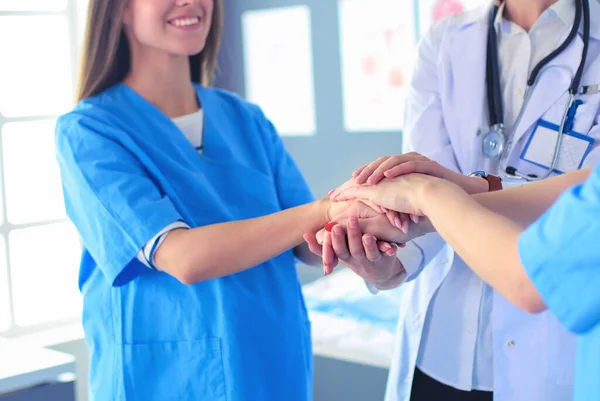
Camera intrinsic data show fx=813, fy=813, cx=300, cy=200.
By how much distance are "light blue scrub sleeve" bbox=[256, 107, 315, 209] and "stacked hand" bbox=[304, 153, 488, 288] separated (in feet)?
0.64

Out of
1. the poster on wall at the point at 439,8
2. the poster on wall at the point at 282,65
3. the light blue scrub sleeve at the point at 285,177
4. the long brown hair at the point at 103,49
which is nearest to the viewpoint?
the long brown hair at the point at 103,49

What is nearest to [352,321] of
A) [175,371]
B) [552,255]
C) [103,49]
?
[175,371]

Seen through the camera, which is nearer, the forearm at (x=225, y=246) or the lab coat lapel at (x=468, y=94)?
the forearm at (x=225, y=246)

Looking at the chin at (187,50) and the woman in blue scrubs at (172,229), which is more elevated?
the chin at (187,50)

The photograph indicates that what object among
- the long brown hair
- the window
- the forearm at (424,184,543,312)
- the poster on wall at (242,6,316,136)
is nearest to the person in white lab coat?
the forearm at (424,184,543,312)

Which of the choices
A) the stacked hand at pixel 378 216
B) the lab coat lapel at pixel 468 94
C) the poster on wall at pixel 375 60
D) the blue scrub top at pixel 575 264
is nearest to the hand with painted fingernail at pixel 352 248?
the stacked hand at pixel 378 216

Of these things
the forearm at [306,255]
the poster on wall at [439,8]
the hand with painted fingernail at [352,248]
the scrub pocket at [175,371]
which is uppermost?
the poster on wall at [439,8]

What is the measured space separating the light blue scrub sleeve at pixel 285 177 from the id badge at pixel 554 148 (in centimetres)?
51

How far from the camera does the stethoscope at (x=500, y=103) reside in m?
1.62

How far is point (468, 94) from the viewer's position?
1.71 metres

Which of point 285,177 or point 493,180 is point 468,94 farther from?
point 285,177

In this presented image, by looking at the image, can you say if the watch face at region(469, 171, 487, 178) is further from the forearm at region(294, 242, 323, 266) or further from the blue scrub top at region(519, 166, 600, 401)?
the blue scrub top at region(519, 166, 600, 401)

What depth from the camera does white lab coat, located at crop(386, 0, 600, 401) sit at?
62.2 inches

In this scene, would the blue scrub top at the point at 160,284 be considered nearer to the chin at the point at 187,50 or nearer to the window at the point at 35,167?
the chin at the point at 187,50
